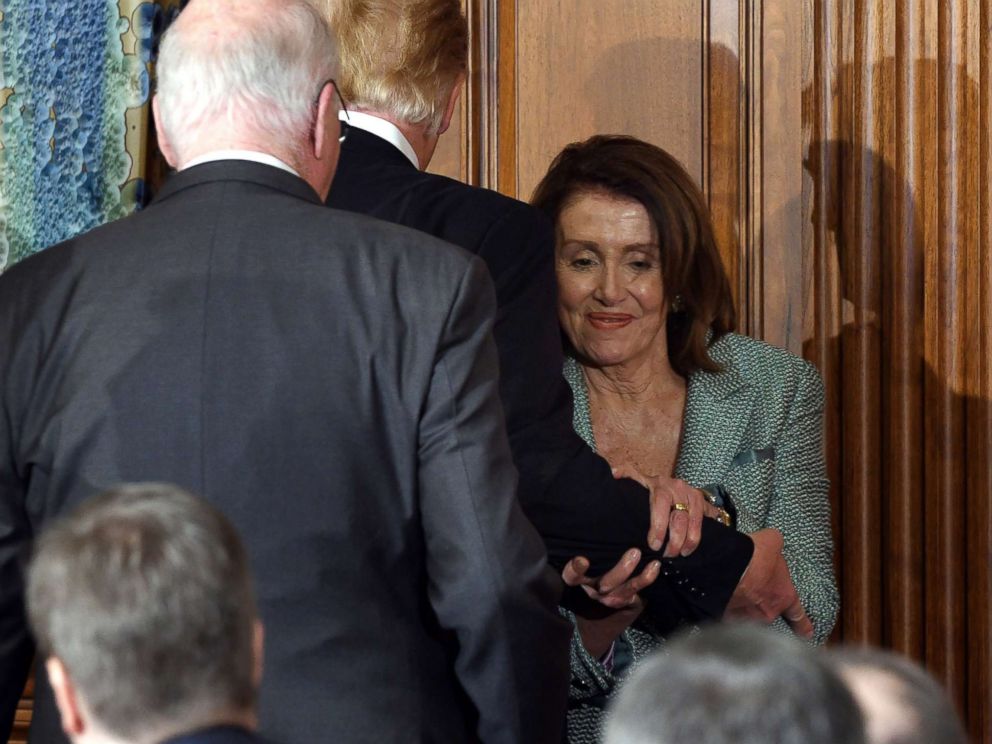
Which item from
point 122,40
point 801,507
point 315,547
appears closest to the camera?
point 315,547

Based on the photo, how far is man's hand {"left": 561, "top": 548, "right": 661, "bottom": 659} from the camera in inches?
98.0

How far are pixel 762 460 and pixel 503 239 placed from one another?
78 centimetres

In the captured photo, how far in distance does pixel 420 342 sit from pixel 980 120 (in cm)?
177

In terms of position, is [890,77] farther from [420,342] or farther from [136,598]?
[136,598]

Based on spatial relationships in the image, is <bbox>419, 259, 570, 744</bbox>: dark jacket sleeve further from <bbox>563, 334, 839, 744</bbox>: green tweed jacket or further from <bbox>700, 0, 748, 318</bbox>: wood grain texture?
<bbox>700, 0, 748, 318</bbox>: wood grain texture

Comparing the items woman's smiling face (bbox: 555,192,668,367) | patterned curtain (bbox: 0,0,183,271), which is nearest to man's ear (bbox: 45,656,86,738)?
woman's smiling face (bbox: 555,192,668,367)

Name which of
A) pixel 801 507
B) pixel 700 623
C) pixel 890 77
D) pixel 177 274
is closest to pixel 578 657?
pixel 700 623

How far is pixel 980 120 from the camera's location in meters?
3.14

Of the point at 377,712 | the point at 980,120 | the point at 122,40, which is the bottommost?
the point at 377,712

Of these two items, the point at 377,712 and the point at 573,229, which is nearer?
the point at 377,712

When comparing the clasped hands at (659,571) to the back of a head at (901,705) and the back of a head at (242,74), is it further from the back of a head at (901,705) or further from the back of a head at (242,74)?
the back of a head at (901,705)

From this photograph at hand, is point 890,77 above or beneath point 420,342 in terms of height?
above

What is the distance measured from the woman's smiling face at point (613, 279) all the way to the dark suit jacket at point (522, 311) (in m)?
0.51

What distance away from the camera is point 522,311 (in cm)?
229
